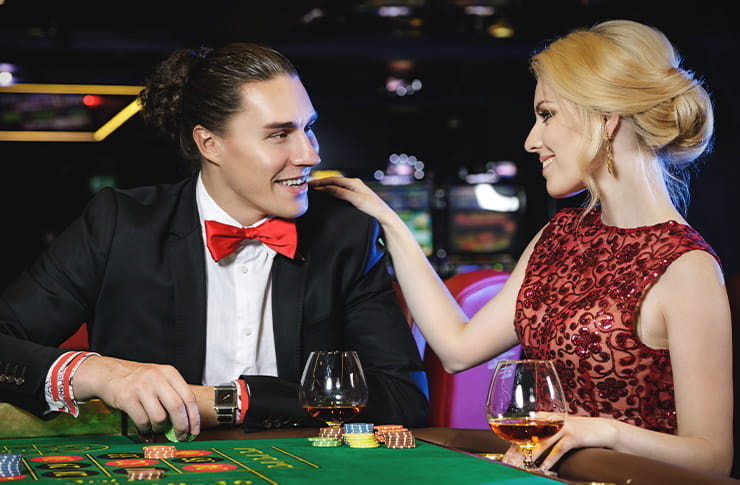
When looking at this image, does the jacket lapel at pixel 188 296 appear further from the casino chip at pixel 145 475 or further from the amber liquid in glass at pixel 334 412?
the casino chip at pixel 145 475

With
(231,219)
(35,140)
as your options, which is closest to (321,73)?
(35,140)

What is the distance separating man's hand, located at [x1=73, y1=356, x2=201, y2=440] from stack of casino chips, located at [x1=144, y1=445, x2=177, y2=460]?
20 centimetres

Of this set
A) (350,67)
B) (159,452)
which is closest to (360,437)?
(159,452)

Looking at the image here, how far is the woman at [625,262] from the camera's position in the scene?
1.74m

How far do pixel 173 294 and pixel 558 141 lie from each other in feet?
3.24

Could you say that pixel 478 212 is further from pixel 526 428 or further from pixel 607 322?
pixel 526 428

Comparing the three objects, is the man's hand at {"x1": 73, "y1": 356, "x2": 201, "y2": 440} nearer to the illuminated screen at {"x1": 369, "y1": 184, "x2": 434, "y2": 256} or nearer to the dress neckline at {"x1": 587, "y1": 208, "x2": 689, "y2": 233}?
the dress neckline at {"x1": 587, "y1": 208, "x2": 689, "y2": 233}

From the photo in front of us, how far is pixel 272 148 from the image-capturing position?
7.31ft

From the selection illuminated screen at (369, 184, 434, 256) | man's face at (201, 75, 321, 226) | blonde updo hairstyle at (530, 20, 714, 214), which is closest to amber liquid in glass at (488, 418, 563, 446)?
blonde updo hairstyle at (530, 20, 714, 214)

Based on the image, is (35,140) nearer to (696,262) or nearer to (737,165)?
(737,165)

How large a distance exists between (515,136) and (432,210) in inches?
52.9

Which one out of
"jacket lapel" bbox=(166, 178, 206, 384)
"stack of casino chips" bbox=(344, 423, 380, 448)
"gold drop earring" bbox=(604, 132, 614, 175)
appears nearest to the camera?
"stack of casino chips" bbox=(344, 423, 380, 448)

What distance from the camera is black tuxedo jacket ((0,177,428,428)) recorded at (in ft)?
7.04

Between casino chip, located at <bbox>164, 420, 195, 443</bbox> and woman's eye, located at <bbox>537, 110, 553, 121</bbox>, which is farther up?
woman's eye, located at <bbox>537, 110, 553, 121</bbox>
